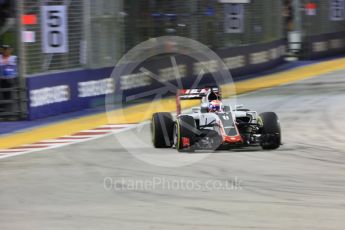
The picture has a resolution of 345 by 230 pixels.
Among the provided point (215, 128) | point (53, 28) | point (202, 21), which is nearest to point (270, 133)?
point (215, 128)

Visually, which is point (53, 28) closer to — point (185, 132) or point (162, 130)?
point (162, 130)

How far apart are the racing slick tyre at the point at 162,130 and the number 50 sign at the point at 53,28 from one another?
21.7 ft

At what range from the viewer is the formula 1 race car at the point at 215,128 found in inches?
483

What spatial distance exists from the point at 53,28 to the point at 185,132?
7.78m

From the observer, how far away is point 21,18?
1812 cm

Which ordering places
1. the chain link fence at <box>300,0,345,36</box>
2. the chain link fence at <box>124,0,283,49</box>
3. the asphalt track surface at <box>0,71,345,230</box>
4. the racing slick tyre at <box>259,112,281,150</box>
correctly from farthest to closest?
the chain link fence at <box>300,0,345,36</box> → the chain link fence at <box>124,0,283,49</box> → the racing slick tyre at <box>259,112,281,150</box> → the asphalt track surface at <box>0,71,345,230</box>

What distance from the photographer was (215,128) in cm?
1237

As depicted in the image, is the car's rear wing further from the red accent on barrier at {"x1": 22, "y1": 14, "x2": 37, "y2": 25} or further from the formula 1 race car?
the red accent on barrier at {"x1": 22, "y1": 14, "x2": 37, "y2": 25}

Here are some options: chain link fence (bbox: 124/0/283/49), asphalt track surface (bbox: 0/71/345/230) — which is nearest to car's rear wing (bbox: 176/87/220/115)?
asphalt track surface (bbox: 0/71/345/230)

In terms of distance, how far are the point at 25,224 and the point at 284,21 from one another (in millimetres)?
28042

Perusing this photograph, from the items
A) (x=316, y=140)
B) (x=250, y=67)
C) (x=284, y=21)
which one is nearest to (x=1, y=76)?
(x=316, y=140)

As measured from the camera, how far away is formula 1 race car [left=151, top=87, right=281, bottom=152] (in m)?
12.3

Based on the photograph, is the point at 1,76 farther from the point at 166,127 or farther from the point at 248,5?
the point at 248,5

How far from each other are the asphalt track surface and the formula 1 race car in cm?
20
